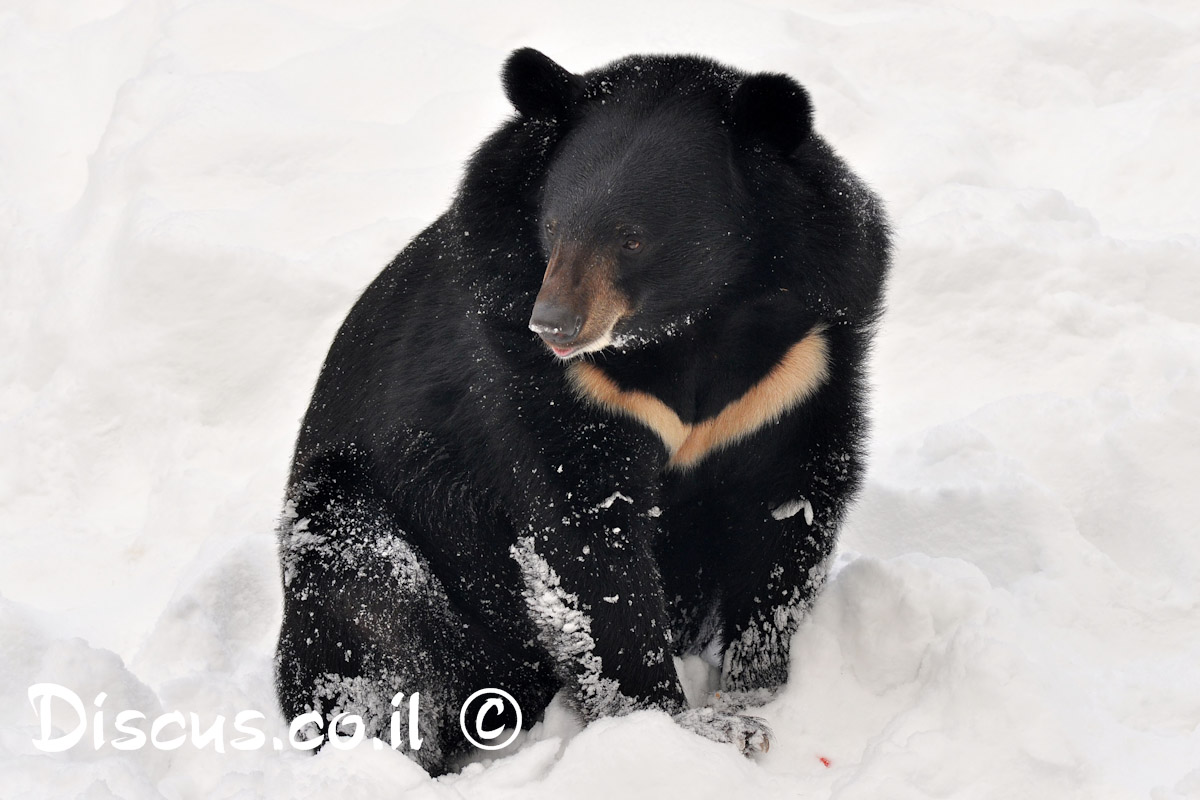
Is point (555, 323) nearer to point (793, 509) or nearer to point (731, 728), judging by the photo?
point (793, 509)

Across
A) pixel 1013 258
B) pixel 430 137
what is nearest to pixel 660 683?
pixel 1013 258

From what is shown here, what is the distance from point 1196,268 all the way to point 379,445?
3.96m

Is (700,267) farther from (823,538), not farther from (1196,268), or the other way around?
(1196,268)

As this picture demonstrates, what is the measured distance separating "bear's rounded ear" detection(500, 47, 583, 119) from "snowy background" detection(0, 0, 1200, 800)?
1612 millimetres

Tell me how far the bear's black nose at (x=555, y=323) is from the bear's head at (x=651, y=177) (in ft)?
0.30

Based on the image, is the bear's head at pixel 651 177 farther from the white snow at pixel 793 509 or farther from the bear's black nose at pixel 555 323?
the white snow at pixel 793 509

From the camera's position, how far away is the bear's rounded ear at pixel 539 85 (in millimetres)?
3566

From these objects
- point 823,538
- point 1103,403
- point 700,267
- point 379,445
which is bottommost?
point 1103,403

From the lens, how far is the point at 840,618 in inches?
162

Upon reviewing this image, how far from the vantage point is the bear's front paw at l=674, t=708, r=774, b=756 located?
3781 millimetres

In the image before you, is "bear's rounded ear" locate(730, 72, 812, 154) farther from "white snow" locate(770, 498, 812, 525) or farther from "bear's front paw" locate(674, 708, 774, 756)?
"bear's front paw" locate(674, 708, 774, 756)

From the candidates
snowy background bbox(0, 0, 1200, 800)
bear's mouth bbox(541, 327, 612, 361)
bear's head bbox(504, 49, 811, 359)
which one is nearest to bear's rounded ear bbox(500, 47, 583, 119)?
bear's head bbox(504, 49, 811, 359)

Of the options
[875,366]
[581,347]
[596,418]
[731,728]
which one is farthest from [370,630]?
[875,366]

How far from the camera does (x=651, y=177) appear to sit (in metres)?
3.51
